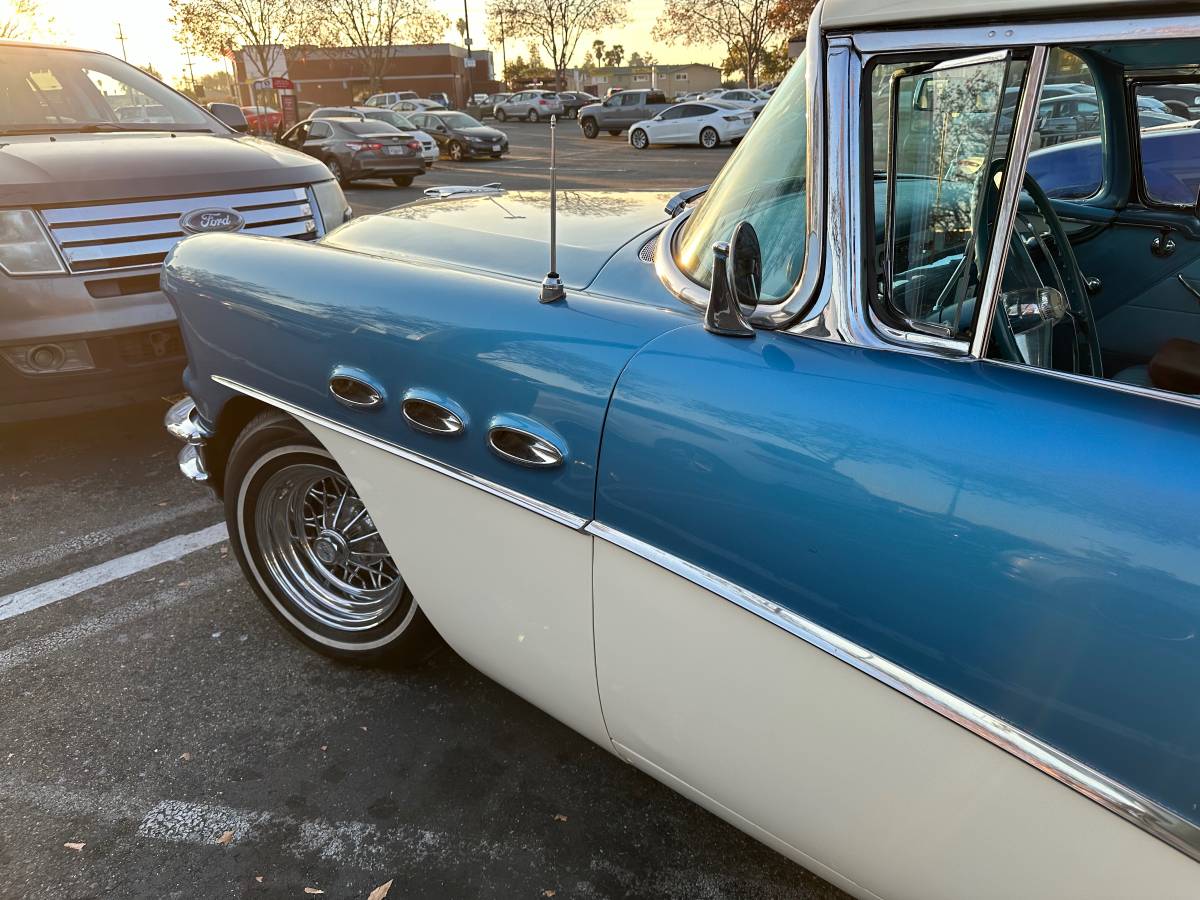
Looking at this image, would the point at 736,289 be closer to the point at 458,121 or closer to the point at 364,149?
the point at 364,149

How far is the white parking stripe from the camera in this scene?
310 cm

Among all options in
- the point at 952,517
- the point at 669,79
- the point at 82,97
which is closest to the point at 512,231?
the point at 952,517

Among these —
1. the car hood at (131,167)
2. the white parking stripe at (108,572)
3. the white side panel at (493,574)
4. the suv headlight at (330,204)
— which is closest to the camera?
the white side panel at (493,574)

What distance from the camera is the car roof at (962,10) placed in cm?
115

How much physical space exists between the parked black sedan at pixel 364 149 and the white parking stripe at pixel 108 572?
14.4 metres

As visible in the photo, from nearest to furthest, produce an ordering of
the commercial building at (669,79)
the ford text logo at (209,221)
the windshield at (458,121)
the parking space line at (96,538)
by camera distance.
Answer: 1. the parking space line at (96,538)
2. the ford text logo at (209,221)
3. the windshield at (458,121)
4. the commercial building at (669,79)

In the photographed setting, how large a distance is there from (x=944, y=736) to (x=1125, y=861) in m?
0.26

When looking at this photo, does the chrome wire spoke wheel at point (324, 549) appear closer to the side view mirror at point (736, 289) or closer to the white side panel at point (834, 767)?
the white side panel at point (834, 767)

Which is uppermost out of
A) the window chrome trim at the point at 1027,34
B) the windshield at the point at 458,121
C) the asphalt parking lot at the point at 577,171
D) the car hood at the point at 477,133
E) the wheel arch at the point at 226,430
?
the window chrome trim at the point at 1027,34

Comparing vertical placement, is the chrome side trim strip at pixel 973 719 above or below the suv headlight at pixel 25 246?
below

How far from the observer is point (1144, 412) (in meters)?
1.23

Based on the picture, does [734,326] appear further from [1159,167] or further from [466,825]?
[1159,167]

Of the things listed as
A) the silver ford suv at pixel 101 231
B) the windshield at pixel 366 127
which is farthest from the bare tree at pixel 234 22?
the silver ford suv at pixel 101 231

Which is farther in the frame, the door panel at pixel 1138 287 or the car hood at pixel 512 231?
the door panel at pixel 1138 287
